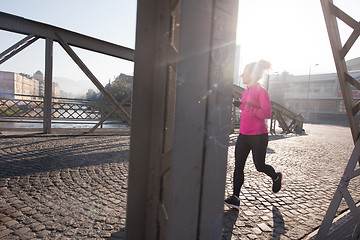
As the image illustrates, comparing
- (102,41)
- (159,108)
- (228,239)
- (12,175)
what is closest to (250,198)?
(228,239)

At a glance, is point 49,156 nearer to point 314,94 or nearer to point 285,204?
point 285,204

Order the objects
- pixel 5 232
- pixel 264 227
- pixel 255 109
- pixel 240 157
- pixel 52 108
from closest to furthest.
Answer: pixel 5 232
pixel 264 227
pixel 255 109
pixel 240 157
pixel 52 108

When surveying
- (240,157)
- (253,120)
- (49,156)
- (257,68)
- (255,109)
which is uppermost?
(257,68)

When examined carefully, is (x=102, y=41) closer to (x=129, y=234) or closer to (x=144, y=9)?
(x=144, y=9)

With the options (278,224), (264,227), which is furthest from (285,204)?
(264,227)

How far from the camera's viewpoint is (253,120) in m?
2.42

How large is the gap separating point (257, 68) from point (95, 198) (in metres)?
2.68

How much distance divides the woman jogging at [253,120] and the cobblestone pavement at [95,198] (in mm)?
534

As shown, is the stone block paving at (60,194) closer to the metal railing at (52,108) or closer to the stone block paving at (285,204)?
the stone block paving at (285,204)

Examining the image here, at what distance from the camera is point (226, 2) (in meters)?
0.96

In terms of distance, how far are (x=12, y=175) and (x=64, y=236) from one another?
1.95 m

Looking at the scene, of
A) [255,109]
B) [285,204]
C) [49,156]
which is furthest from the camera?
[49,156]

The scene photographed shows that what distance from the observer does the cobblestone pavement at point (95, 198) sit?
1.96 meters

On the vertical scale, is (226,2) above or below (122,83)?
below
